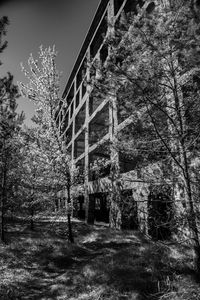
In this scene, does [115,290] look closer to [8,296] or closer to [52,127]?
[8,296]

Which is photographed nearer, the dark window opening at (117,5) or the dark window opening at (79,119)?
the dark window opening at (117,5)

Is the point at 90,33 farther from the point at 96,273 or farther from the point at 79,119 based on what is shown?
the point at 96,273

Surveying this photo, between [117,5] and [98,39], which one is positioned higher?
[117,5]

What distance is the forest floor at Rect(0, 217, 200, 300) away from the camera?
20.9ft

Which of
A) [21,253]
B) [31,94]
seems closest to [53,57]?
[31,94]

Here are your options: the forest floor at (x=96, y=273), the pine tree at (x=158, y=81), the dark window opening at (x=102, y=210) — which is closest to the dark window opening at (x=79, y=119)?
the dark window opening at (x=102, y=210)

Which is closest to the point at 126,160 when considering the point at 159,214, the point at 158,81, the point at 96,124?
the point at 159,214

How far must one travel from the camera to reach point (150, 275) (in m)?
7.27

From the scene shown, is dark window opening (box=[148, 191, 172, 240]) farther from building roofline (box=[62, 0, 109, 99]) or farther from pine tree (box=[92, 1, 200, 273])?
building roofline (box=[62, 0, 109, 99])

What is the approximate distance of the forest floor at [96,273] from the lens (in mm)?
6357

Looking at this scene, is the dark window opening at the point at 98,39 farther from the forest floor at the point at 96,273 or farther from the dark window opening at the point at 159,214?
the forest floor at the point at 96,273

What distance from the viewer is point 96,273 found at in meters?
7.93

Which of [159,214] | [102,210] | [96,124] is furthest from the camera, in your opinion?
[102,210]

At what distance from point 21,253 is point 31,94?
29.5ft
